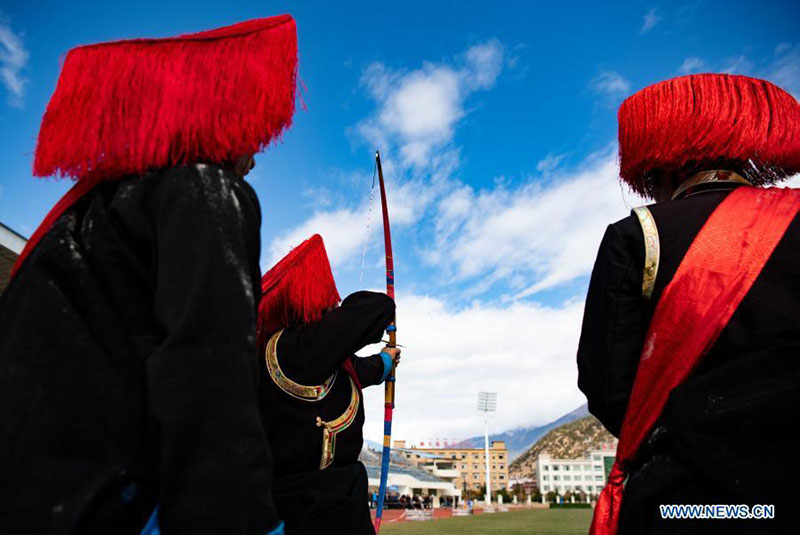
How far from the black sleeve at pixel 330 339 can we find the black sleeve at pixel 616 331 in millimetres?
1002

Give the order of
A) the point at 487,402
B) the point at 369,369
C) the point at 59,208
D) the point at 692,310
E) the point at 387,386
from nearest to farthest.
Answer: the point at 59,208 → the point at 692,310 → the point at 369,369 → the point at 387,386 → the point at 487,402

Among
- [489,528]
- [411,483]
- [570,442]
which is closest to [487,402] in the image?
[411,483]

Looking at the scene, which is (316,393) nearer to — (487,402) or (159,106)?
(159,106)

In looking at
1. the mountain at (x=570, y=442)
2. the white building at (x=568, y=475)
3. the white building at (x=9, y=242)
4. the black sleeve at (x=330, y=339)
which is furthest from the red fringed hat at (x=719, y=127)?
the mountain at (x=570, y=442)

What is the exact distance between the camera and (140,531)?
→ 3.43 ft

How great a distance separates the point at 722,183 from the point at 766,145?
177 mm

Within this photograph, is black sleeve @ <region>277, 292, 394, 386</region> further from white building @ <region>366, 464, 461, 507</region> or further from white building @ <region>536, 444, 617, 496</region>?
white building @ <region>536, 444, 617, 496</region>

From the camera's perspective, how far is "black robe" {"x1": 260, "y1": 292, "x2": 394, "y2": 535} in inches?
81.9

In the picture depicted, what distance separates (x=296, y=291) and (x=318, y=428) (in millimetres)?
699

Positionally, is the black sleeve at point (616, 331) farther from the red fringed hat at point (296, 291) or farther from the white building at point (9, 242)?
the white building at point (9, 242)

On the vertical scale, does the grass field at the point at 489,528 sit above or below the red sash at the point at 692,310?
below

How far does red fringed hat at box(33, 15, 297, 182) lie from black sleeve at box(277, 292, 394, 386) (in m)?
1.14

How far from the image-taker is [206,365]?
1008 millimetres

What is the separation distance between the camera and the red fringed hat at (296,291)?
8.93 feet
